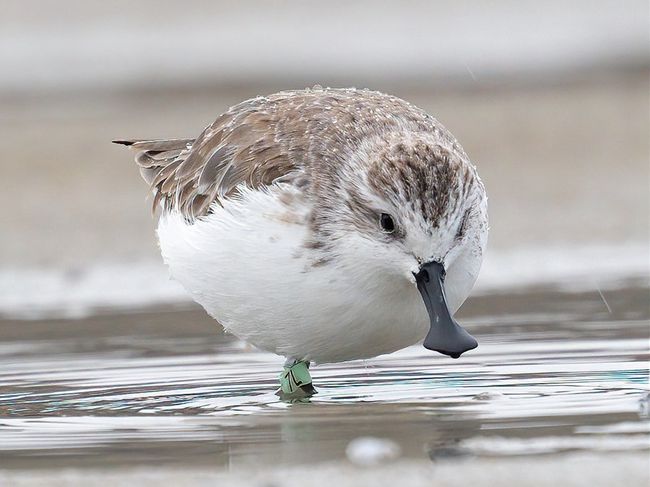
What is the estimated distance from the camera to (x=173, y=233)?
8.22 m

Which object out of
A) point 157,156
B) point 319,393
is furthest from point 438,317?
point 157,156

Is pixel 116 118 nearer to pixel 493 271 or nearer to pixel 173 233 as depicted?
pixel 493 271

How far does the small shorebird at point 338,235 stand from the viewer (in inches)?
266

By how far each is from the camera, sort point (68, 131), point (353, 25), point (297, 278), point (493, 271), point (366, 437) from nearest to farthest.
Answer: point (366, 437) → point (297, 278) → point (493, 271) → point (68, 131) → point (353, 25)

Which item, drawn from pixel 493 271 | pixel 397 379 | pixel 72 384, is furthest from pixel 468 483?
pixel 493 271

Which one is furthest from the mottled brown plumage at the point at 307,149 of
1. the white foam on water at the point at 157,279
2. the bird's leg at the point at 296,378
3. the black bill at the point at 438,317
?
the white foam on water at the point at 157,279

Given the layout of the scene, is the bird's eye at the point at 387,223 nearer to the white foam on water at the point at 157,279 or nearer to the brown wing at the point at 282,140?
the brown wing at the point at 282,140

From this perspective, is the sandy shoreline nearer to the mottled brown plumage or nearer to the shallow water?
the shallow water

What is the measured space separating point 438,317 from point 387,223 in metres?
0.48

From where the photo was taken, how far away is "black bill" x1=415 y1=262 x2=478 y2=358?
6.71m

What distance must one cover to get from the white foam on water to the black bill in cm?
491

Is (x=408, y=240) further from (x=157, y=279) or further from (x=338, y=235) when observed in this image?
(x=157, y=279)

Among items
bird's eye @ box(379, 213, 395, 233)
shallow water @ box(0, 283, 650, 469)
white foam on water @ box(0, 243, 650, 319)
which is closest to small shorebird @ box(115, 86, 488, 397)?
bird's eye @ box(379, 213, 395, 233)

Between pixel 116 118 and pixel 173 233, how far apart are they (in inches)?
518
